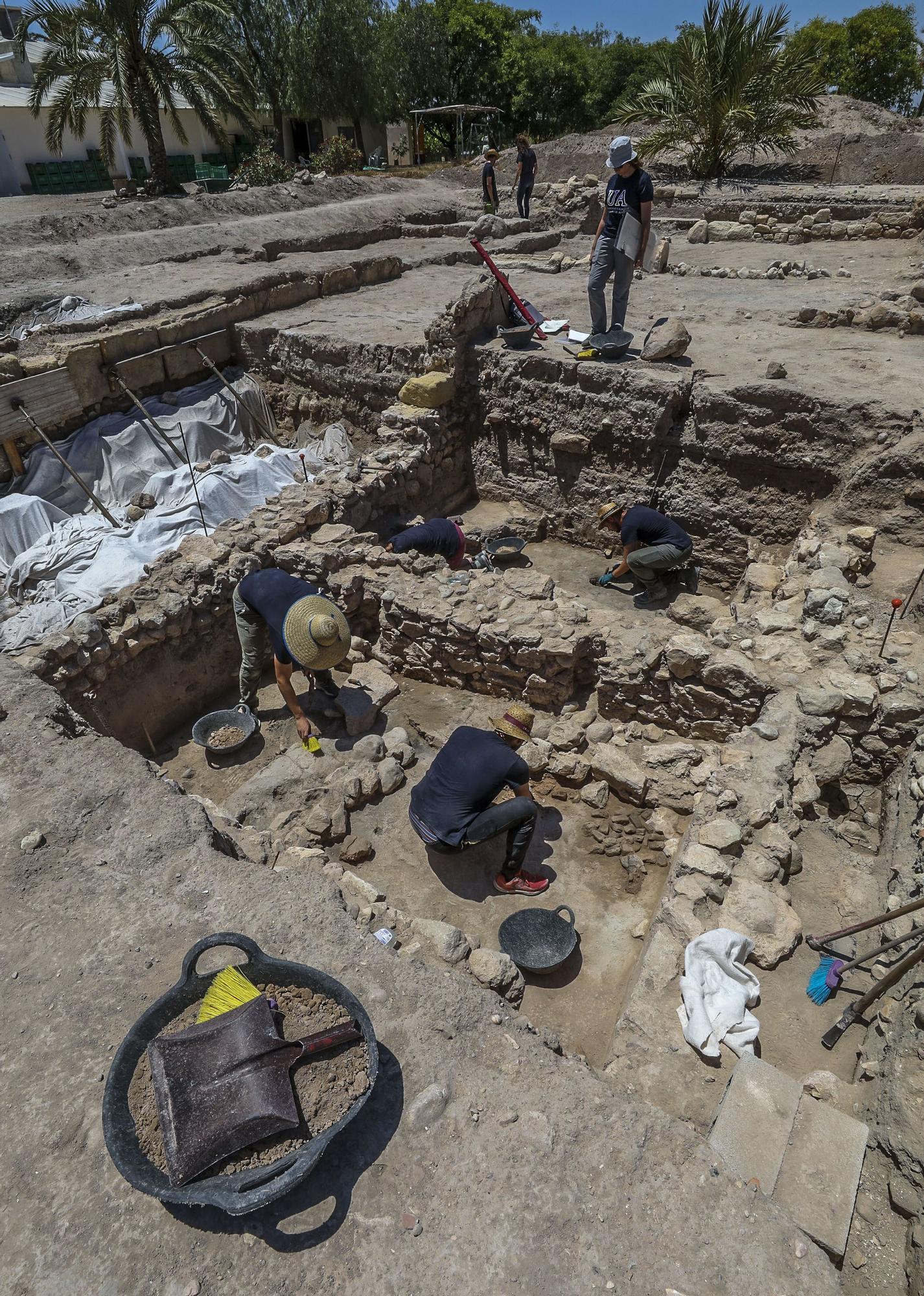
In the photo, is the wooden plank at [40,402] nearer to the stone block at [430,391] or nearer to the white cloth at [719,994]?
the stone block at [430,391]

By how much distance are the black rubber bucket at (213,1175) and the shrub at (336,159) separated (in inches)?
1012

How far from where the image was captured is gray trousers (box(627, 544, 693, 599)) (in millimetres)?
6773

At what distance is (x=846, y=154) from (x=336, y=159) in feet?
48.2

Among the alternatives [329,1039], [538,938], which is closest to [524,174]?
[538,938]

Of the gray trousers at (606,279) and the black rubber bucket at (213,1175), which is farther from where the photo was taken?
the gray trousers at (606,279)

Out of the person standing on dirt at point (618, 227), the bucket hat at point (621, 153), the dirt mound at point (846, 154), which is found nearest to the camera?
the bucket hat at point (621, 153)

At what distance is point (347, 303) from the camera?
11742 mm

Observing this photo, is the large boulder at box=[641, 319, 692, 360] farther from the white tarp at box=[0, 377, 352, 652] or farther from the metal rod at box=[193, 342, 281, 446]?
the metal rod at box=[193, 342, 281, 446]

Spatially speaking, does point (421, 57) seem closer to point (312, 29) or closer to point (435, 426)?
point (312, 29)

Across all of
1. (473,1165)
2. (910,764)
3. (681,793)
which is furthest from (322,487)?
(473,1165)

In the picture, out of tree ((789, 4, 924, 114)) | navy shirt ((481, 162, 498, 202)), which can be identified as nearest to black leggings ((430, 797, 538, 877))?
navy shirt ((481, 162, 498, 202))

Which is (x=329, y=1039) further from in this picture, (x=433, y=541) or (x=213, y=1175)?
(x=433, y=541)

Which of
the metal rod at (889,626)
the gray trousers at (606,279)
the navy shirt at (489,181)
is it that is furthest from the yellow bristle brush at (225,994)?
the navy shirt at (489,181)

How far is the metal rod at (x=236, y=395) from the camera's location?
9641 mm
